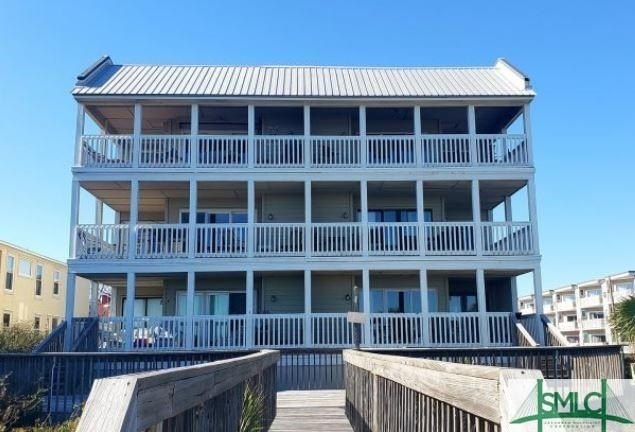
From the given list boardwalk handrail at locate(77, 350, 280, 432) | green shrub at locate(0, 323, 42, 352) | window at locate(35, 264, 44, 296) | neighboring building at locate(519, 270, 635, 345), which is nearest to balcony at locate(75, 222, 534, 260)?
green shrub at locate(0, 323, 42, 352)

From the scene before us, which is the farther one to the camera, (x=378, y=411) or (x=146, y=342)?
(x=146, y=342)

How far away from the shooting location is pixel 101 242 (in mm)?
19203

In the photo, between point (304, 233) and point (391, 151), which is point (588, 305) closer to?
point (391, 151)

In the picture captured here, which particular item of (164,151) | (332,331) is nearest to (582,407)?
(332,331)

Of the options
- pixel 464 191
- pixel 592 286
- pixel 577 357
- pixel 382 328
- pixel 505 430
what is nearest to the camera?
pixel 505 430

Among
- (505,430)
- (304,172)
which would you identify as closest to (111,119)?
(304,172)

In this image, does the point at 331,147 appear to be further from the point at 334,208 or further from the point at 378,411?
the point at 378,411

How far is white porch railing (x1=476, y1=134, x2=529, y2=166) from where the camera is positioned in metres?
19.8

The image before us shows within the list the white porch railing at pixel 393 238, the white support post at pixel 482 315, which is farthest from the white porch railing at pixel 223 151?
the white support post at pixel 482 315

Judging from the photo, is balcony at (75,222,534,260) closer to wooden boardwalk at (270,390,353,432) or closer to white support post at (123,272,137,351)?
white support post at (123,272,137,351)

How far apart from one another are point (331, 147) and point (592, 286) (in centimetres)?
6627

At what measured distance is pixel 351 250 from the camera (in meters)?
19.2

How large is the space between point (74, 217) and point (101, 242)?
1.10 meters

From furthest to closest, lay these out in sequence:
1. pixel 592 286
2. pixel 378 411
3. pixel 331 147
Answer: pixel 592 286, pixel 331 147, pixel 378 411
